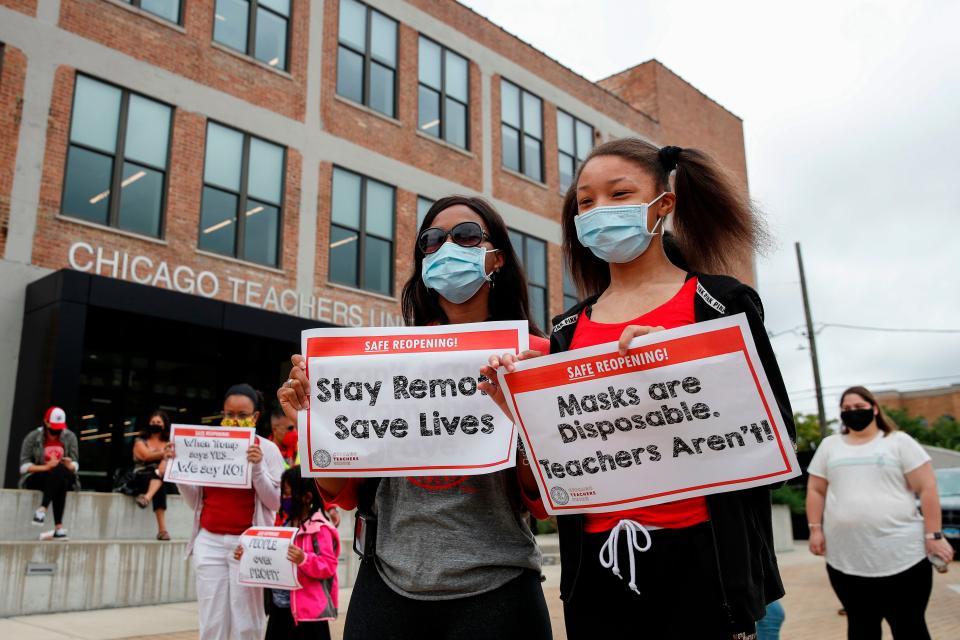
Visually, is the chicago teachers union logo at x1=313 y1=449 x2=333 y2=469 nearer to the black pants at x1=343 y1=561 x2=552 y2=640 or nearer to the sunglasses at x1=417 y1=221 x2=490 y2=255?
the black pants at x1=343 y1=561 x2=552 y2=640

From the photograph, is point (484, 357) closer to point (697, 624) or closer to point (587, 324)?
point (587, 324)

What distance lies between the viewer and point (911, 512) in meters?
5.54

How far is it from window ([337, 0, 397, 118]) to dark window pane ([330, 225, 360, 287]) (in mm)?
3345

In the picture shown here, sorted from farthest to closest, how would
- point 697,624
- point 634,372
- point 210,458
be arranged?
point 210,458
point 634,372
point 697,624

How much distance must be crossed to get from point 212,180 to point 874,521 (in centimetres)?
1402

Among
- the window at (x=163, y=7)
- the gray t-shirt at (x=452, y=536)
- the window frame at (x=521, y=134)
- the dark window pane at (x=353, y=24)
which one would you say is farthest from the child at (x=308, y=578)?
the window frame at (x=521, y=134)

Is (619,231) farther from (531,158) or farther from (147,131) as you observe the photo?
(531,158)

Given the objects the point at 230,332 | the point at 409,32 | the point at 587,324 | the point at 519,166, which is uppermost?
the point at 409,32

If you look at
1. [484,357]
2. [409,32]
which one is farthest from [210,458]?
[409,32]

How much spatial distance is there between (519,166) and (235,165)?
31.2 feet

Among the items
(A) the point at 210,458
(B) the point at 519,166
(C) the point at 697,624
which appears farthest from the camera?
(B) the point at 519,166

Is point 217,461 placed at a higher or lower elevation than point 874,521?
higher

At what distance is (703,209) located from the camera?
110 inches

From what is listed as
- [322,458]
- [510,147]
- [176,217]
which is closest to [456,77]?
[510,147]
